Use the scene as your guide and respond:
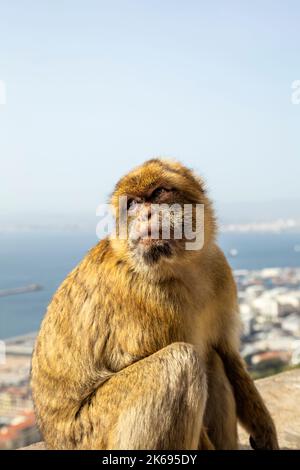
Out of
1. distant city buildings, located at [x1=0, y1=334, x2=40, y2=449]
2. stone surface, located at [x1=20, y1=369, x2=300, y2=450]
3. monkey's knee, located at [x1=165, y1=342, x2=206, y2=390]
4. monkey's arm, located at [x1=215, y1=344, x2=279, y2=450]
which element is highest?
monkey's knee, located at [x1=165, y1=342, x2=206, y2=390]

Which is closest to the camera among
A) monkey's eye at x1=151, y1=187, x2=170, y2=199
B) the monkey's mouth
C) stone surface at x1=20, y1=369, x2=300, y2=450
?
the monkey's mouth

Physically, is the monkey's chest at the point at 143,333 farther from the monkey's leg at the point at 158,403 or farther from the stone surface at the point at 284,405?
the stone surface at the point at 284,405

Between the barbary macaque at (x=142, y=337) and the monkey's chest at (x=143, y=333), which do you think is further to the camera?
the monkey's chest at (x=143, y=333)

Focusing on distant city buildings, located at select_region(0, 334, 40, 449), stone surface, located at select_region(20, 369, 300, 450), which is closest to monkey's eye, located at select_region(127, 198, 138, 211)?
stone surface, located at select_region(20, 369, 300, 450)

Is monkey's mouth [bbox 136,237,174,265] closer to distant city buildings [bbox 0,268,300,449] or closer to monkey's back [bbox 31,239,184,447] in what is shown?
monkey's back [bbox 31,239,184,447]

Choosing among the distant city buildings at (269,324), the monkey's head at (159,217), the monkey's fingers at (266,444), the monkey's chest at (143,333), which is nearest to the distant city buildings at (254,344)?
the distant city buildings at (269,324)

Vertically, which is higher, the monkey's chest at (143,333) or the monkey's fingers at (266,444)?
the monkey's chest at (143,333)

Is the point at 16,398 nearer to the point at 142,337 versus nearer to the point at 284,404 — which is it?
the point at 284,404
